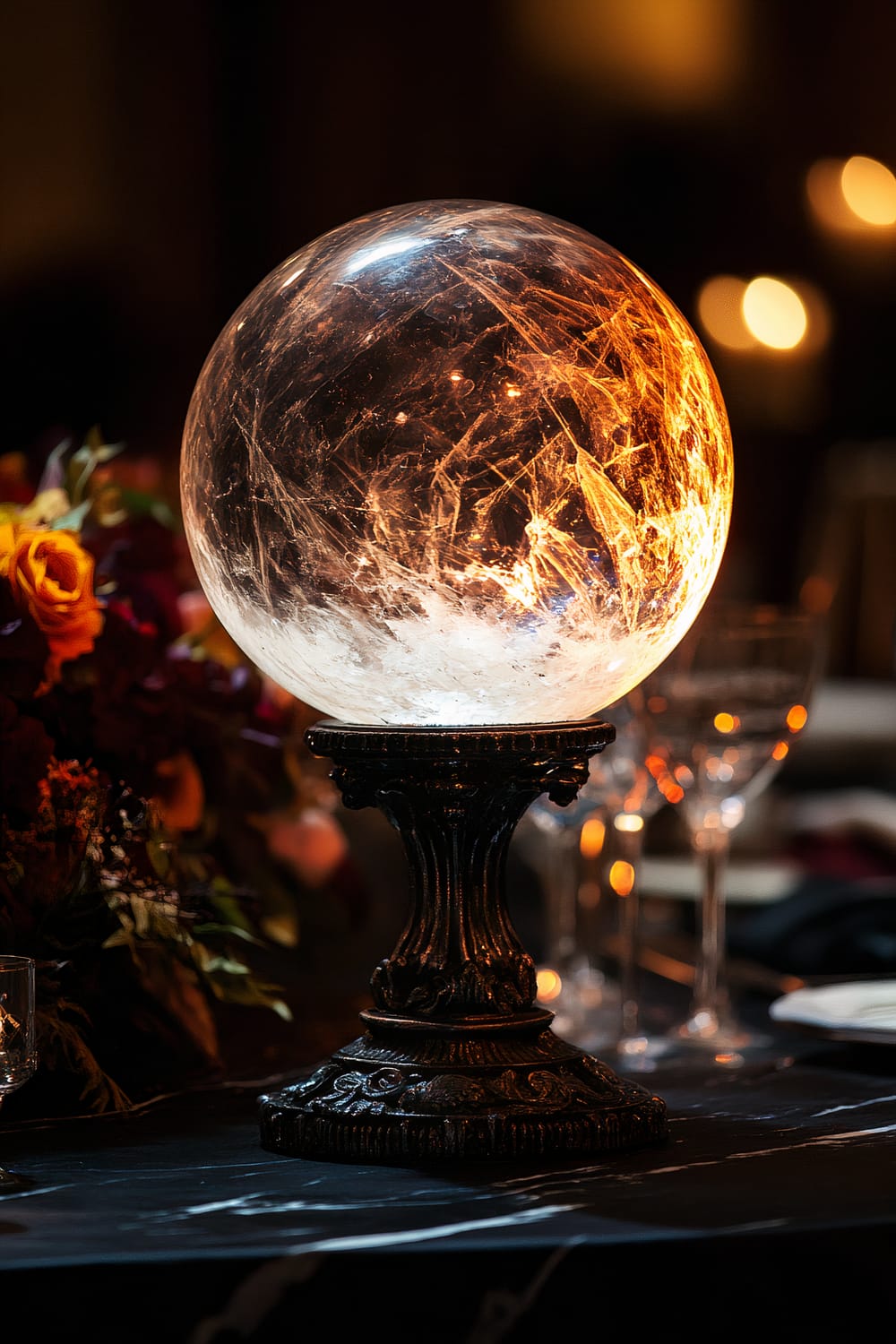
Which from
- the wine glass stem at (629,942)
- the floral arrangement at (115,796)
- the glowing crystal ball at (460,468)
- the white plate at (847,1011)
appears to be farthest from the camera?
the wine glass stem at (629,942)

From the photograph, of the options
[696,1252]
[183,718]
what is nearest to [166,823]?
[183,718]

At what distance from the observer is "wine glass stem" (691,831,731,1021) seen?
4.09 ft

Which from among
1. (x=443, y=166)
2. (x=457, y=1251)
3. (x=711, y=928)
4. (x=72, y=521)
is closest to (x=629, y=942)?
(x=711, y=928)

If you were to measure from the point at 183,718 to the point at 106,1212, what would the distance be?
1.46 feet

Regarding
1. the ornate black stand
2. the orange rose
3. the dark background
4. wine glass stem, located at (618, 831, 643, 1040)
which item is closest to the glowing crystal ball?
the ornate black stand

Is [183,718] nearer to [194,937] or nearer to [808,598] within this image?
[194,937]

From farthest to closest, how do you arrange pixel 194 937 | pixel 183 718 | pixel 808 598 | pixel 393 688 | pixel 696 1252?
1. pixel 808 598
2. pixel 183 718
3. pixel 194 937
4. pixel 393 688
5. pixel 696 1252

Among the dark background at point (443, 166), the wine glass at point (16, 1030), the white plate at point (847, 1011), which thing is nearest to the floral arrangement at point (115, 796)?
the wine glass at point (16, 1030)

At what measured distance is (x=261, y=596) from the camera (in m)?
0.86

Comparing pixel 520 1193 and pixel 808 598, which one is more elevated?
pixel 808 598

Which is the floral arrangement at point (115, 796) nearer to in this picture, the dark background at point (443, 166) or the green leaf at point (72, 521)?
the green leaf at point (72, 521)

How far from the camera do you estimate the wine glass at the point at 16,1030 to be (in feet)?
2.68

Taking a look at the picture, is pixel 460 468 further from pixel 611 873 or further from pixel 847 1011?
pixel 611 873

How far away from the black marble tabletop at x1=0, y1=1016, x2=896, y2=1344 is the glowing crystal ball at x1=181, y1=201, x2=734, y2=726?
0.23 m
